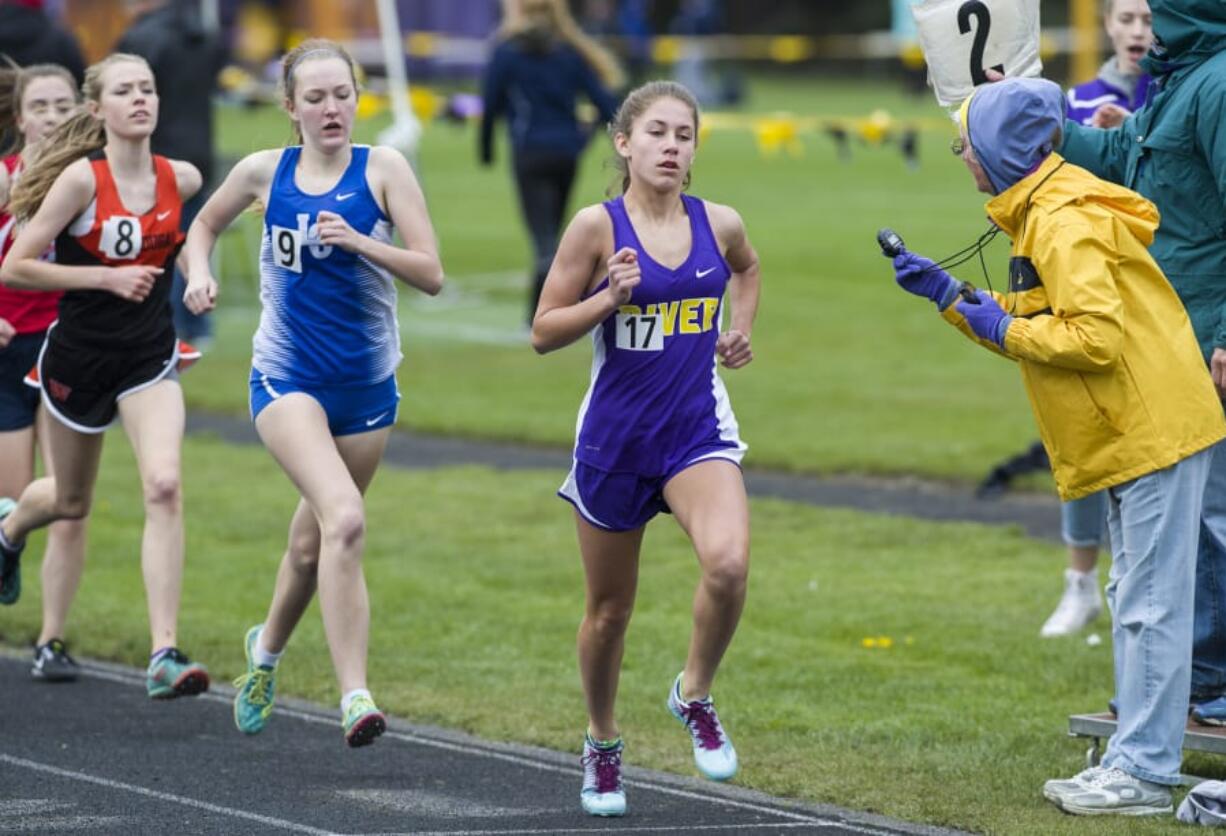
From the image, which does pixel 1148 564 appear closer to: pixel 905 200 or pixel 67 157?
pixel 67 157

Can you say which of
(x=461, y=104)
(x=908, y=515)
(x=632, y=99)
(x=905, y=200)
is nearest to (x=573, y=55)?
(x=461, y=104)

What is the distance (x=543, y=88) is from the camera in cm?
1727

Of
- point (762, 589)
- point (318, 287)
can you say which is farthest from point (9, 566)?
point (762, 589)

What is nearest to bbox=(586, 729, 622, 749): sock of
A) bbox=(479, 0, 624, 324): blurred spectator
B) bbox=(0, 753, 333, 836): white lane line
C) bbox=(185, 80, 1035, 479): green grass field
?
bbox=(0, 753, 333, 836): white lane line

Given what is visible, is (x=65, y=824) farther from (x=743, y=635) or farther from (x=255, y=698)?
(x=743, y=635)

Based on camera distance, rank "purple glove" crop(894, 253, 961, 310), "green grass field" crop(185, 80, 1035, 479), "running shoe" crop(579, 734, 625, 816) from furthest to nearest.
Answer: "green grass field" crop(185, 80, 1035, 479)
"running shoe" crop(579, 734, 625, 816)
"purple glove" crop(894, 253, 961, 310)

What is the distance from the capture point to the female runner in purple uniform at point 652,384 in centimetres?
654

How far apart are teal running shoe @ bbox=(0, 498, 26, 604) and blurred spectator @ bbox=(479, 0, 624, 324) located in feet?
28.0

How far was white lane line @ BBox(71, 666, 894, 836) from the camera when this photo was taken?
6715 millimetres

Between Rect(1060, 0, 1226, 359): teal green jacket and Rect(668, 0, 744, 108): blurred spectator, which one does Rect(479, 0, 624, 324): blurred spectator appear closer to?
Rect(1060, 0, 1226, 359): teal green jacket

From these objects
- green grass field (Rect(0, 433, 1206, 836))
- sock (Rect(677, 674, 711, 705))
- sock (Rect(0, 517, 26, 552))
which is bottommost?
green grass field (Rect(0, 433, 1206, 836))

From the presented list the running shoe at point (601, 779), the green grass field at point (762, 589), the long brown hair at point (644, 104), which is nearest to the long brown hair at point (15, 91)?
the green grass field at point (762, 589)

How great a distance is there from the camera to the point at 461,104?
2227 cm

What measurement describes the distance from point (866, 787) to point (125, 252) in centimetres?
327
